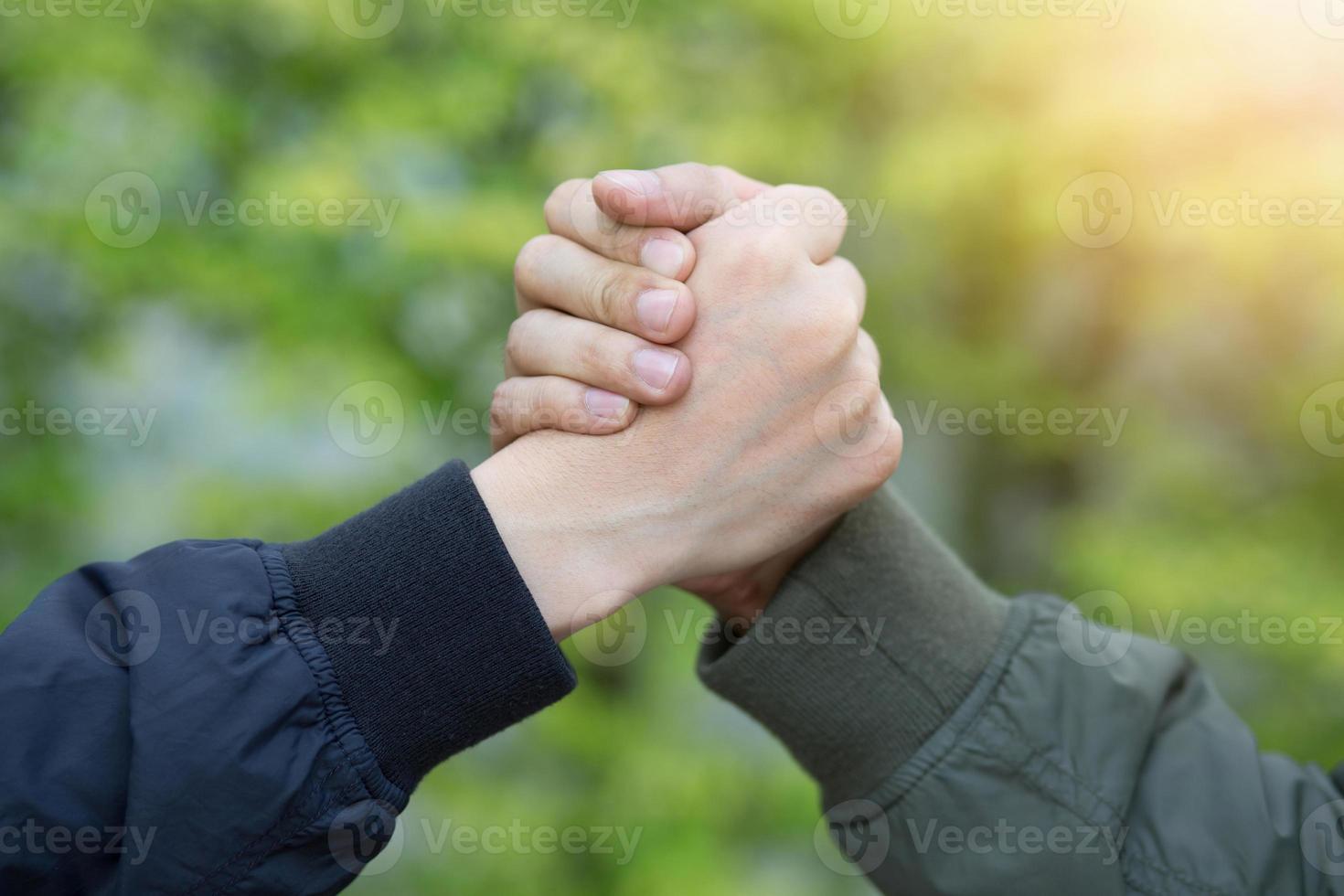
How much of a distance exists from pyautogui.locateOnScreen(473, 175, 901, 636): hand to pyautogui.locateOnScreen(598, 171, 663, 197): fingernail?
11 centimetres

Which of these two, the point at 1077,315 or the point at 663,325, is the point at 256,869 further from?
the point at 1077,315

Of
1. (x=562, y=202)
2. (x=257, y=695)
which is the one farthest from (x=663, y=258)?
(x=257, y=695)

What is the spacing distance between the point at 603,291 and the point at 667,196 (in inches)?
5.8

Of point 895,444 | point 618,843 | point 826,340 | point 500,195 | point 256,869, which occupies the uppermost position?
point 500,195

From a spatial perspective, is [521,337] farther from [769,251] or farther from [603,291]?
[769,251]

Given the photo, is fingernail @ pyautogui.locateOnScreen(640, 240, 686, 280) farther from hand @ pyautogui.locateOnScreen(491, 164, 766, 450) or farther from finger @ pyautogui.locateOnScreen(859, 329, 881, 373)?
finger @ pyautogui.locateOnScreen(859, 329, 881, 373)

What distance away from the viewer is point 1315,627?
252 centimetres

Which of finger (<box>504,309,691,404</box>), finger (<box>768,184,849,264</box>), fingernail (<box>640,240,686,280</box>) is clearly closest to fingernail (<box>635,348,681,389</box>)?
finger (<box>504,309,691,404</box>)

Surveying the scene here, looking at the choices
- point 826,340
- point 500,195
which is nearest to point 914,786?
point 826,340

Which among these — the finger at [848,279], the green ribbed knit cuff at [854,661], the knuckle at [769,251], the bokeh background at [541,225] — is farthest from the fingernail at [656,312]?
the bokeh background at [541,225]

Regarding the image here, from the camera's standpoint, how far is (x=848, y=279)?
4.48ft

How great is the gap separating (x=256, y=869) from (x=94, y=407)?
2639 millimetres

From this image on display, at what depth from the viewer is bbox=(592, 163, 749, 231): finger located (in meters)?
1.28

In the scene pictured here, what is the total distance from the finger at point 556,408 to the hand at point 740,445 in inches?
0.7
